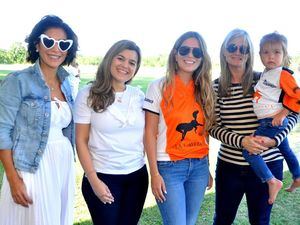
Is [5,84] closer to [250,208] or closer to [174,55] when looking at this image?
[174,55]

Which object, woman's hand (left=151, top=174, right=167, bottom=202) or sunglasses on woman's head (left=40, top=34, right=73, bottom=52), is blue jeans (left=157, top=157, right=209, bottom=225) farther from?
sunglasses on woman's head (left=40, top=34, right=73, bottom=52)

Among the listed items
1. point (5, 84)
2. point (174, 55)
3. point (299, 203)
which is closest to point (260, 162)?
point (174, 55)

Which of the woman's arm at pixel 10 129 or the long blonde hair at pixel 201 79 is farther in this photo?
the long blonde hair at pixel 201 79

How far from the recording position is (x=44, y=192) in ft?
6.77

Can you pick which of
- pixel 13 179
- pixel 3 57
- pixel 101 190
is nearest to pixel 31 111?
pixel 13 179

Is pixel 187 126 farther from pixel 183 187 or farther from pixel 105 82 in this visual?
pixel 105 82

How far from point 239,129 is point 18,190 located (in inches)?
61.1

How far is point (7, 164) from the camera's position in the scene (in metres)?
1.98

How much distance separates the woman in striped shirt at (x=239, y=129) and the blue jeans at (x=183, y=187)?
208mm

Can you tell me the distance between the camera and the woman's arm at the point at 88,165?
215cm

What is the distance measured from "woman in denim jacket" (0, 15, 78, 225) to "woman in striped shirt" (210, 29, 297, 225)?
3.67ft

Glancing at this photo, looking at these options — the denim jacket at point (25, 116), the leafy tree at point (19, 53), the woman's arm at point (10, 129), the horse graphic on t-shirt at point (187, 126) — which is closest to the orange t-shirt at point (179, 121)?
the horse graphic on t-shirt at point (187, 126)

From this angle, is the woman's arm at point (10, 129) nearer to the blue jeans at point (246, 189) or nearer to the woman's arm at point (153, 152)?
the woman's arm at point (153, 152)

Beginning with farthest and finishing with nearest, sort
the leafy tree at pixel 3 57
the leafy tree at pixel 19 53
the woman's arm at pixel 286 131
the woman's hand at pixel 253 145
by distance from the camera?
1. the leafy tree at pixel 3 57
2. the leafy tree at pixel 19 53
3. the woman's arm at pixel 286 131
4. the woman's hand at pixel 253 145
